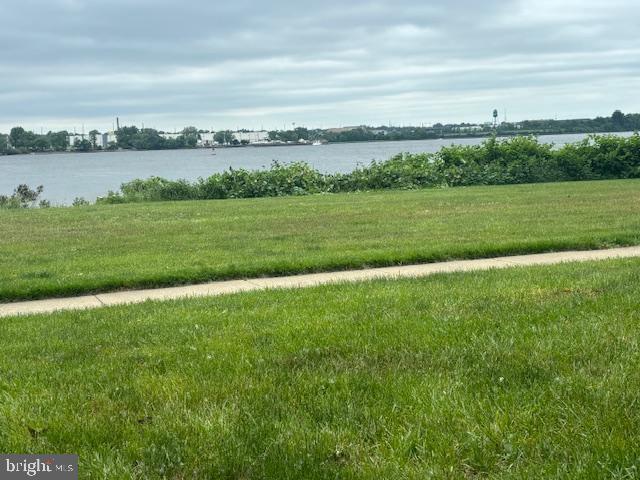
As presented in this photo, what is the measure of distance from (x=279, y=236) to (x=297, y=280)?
140 inches

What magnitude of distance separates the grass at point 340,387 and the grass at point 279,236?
234 centimetres

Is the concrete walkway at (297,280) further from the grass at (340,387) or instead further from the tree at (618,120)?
the tree at (618,120)

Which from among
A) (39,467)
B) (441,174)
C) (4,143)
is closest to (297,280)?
(39,467)

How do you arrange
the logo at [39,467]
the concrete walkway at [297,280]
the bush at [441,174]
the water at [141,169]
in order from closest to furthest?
the logo at [39,467] → the concrete walkway at [297,280] → the bush at [441,174] → the water at [141,169]

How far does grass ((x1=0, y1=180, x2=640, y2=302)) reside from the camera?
9.44 meters

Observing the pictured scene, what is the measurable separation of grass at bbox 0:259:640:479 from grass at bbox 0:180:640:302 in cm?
234

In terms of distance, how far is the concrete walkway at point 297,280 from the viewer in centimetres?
801

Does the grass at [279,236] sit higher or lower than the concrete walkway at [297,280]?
higher

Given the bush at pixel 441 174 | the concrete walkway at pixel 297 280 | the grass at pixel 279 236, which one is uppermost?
the bush at pixel 441 174

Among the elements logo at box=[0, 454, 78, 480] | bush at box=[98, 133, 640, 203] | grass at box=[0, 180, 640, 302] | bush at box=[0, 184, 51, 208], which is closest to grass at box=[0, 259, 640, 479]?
logo at box=[0, 454, 78, 480]

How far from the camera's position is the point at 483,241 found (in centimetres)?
1103

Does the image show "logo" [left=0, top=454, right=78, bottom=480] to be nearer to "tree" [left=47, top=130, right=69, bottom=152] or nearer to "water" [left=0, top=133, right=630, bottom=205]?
"water" [left=0, top=133, right=630, bottom=205]

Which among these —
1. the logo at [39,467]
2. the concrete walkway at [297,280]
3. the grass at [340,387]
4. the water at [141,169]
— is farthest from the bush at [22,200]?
the logo at [39,467]

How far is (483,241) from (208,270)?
4.16 meters
